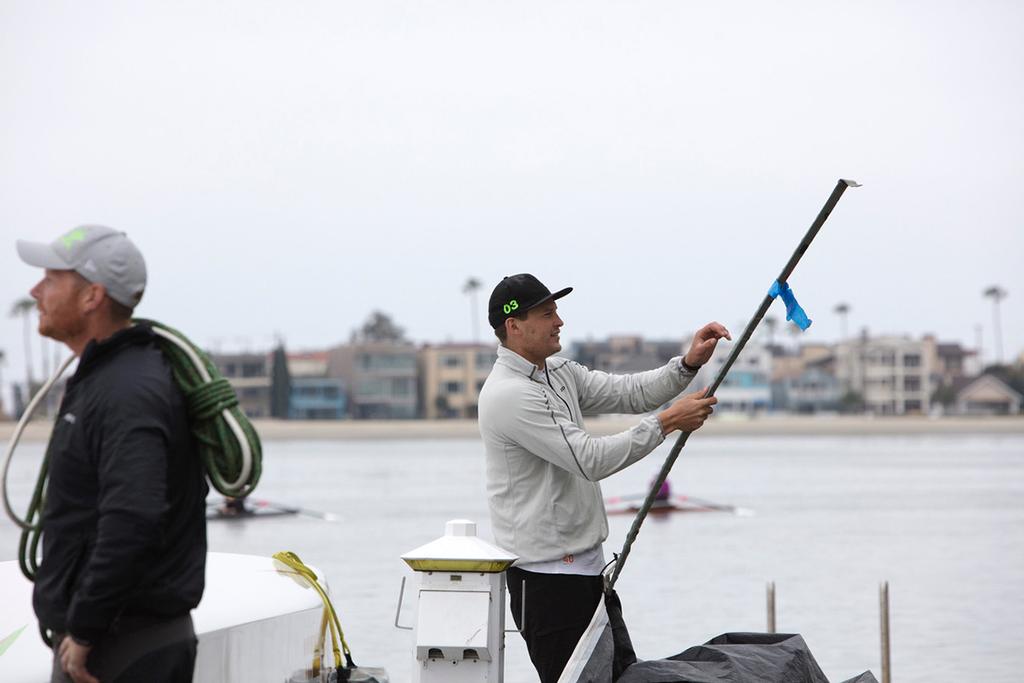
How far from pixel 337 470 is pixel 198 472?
65582mm

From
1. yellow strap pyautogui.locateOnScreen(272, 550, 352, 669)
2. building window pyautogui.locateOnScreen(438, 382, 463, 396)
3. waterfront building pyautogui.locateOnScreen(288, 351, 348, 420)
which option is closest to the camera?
yellow strap pyautogui.locateOnScreen(272, 550, 352, 669)

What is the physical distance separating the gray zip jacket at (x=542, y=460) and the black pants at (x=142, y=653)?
5.59ft

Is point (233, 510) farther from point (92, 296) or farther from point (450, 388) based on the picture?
point (450, 388)


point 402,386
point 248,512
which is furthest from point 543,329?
point 402,386

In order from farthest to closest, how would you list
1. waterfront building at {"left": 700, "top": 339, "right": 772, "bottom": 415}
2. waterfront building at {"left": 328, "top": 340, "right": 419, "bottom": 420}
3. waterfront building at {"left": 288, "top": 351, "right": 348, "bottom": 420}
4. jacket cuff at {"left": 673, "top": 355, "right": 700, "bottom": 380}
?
waterfront building at {"left": 700, "top": 339, "right": 772, "bottom": 415} → waterfront building at {"left": 328, "top": 340, "right": 419, "bottom": 420} → waterfront building at {"left": 288, "top": 351, "right": 348, "bottom": 420} → jacket cuff at {"left": 673, "top": 355, "right": 700, "bottom": 380}

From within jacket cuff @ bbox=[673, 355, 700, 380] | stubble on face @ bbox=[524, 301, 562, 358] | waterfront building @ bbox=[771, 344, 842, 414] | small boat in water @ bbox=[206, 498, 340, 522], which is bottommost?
small boat in water @ bbox=[206, 498, 340, 522]

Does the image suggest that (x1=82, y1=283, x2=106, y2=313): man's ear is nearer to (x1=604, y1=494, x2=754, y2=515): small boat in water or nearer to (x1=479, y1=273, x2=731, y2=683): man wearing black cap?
(x1=479, y1=273, x2=731, y2=683): man wearing black cap

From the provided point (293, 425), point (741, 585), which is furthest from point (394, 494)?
point (293, 425)

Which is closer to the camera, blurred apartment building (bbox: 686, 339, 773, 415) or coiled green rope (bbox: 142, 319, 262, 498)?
coiled green rope (bbox: 142, 319, 262, 498)

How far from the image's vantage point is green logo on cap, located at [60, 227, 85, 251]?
344cm

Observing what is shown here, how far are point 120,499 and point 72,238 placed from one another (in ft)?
2.16

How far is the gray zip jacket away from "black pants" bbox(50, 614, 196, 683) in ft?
5.59

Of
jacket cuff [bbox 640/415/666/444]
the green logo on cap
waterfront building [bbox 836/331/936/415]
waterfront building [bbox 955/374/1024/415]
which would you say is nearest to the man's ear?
the green logo on cap

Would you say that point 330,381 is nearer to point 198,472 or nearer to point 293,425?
point 293,425
